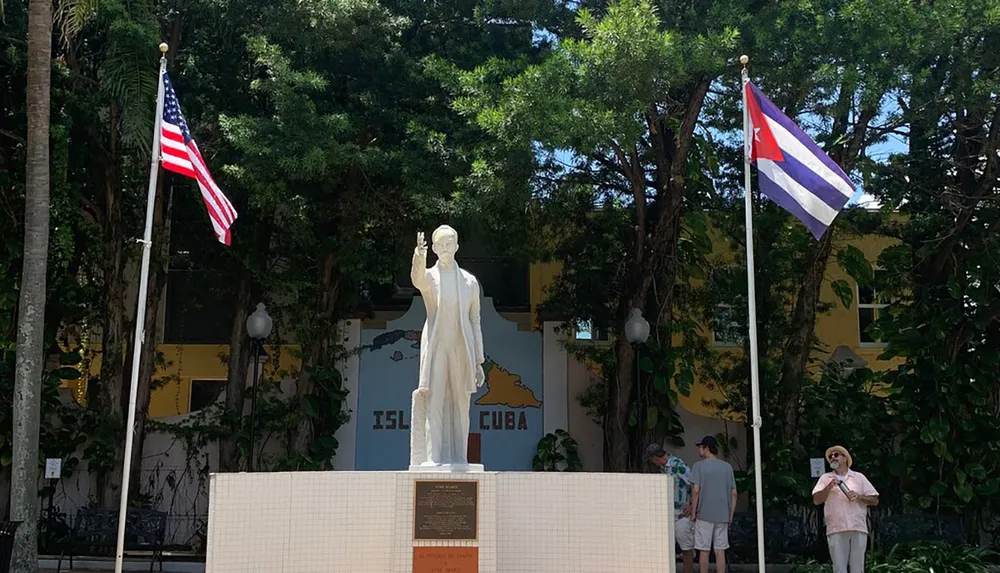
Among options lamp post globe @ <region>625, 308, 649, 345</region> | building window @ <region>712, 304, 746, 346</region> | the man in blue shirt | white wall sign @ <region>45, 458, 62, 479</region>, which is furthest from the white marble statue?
building window @ <region>712, 304, 746, 346</region>

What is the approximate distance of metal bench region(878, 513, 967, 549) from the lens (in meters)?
14.1

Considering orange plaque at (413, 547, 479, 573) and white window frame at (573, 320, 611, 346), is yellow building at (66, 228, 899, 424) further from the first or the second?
orange plaque at (413, 547, 479, 573)

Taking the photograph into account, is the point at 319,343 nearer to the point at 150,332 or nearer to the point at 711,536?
the point at 150,332

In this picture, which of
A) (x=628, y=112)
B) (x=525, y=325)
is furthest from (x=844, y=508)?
(x=525, y=325)

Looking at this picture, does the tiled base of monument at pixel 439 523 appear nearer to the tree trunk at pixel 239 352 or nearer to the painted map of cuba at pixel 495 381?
the painted map of cuba at pixel 495 381

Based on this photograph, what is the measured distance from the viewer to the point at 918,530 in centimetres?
1415

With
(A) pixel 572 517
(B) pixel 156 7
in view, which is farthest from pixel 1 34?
(A) pixel 572 517

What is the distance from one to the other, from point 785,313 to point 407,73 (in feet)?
24.1

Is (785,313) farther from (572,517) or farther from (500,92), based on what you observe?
(572,517)

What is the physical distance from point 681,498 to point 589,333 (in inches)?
284

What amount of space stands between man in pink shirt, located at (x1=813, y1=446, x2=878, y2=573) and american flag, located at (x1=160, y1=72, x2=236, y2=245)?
6.86 meters

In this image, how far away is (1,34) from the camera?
1450 cm

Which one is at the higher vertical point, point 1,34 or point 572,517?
point 1,34

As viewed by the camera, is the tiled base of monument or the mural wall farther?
the mural wall
